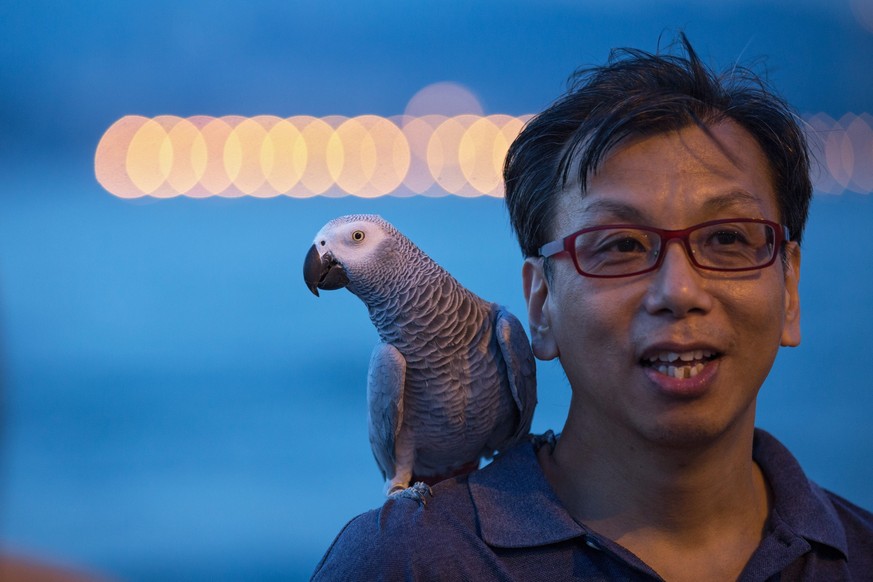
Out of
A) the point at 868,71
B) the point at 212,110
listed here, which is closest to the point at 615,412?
the point at 212,110

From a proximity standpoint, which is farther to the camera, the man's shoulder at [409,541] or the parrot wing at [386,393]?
the parrot wing at [386,393]

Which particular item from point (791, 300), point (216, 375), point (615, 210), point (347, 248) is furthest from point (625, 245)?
point (216, 375)

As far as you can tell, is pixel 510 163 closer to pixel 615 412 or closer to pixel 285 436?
pixel 615 412

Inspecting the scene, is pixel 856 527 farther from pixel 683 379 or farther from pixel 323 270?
pixel 323 270

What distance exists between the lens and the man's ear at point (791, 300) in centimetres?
102

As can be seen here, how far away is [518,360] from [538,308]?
0.61ft

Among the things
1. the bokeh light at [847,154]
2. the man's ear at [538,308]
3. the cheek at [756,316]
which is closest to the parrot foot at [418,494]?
the man's ear at [538,308]

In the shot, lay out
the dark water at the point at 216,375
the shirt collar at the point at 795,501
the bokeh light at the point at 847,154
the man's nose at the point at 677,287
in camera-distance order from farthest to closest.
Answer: the bokeh light at the point at 847,154, the dark water at the point at 216,375, the shirt collar at the point at 795,501, the man's nose at the point at 677,287

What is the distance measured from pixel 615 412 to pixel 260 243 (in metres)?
1.77

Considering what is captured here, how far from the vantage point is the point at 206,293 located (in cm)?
241

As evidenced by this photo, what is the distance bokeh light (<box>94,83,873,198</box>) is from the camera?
2178 millimetres

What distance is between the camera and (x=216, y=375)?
2.35m

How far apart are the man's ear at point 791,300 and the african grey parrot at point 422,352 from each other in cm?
40

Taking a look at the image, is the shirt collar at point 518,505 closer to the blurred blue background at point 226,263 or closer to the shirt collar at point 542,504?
the shirt collar at point 542,504
